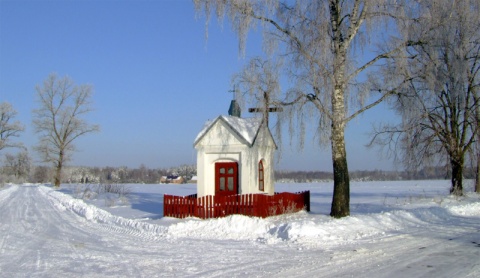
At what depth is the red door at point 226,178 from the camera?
19453mm

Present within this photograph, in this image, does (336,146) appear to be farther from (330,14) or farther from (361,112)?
(330,14)

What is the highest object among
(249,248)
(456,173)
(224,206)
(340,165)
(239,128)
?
(239,128)

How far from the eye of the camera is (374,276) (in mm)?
7418

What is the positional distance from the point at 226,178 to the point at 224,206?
300 centimetres

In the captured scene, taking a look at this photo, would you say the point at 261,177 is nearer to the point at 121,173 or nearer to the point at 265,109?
the point at 265,109

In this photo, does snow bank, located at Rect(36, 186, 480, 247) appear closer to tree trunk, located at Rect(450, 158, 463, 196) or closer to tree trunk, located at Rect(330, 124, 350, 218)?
tree trunk, located at Rect(330, 124, 350, 218)

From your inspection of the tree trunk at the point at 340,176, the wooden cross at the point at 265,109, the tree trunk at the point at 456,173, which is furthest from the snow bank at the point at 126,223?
the tree trunk at the point at 456,173

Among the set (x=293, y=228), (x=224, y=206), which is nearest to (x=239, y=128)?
(x=224, y=206)

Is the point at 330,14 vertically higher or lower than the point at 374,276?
higher

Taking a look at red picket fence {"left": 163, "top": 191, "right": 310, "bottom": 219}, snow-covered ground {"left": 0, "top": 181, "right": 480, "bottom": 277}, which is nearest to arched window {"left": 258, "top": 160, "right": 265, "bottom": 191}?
red picket fence {"left": 163, "top": 191, "right": 310, "bottom": 219}

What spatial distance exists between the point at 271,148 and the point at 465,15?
1008cm

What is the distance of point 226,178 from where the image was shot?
64.4 feet

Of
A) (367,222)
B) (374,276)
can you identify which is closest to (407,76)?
(367,222)

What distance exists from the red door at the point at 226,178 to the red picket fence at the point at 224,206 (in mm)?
2253
